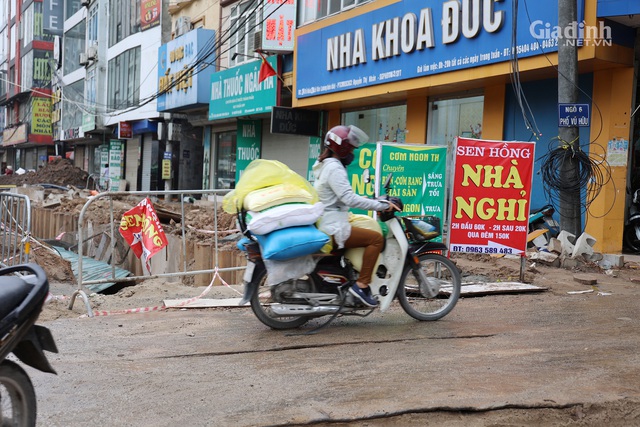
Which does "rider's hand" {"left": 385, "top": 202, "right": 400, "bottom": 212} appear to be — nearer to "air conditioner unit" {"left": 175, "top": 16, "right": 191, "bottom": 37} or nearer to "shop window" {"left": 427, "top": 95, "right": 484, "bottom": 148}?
"shop window" {"left": 427, "top": 95, "right": 484, "bottom": 148}

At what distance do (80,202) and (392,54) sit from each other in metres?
11.4

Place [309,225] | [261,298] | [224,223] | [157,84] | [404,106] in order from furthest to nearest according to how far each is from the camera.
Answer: [157,84], [404,106], [224,223], [261,298], [309,225]

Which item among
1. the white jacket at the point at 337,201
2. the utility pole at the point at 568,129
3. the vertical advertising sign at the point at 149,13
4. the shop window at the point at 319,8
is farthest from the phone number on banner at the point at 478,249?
the vertical advertising sign at the point at 149,13

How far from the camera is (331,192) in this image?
6305mm

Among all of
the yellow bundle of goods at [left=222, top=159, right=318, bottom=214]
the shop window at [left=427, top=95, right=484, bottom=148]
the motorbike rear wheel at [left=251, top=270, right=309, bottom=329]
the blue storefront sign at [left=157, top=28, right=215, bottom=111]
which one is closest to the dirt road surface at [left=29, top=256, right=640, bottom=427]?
the motorbike rear wheel at [left=251, top=270, right=309, bottom=329]

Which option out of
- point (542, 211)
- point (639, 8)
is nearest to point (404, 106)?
point (542, 211)

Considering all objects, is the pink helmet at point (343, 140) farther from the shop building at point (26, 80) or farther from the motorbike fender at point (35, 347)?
the shop building at point (26, 80)

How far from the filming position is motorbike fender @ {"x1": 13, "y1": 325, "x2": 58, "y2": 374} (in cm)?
333

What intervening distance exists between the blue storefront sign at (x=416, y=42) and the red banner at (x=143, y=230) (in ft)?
24.3

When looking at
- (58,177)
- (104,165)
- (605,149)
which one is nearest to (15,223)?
(605,149)

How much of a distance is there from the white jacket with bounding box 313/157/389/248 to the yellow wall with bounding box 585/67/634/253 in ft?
23.7

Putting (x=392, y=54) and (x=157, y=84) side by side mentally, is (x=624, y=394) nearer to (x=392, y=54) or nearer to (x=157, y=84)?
(x=392, y=54)

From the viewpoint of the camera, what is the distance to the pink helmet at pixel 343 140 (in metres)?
6.25

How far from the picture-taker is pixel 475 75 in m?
13.6
